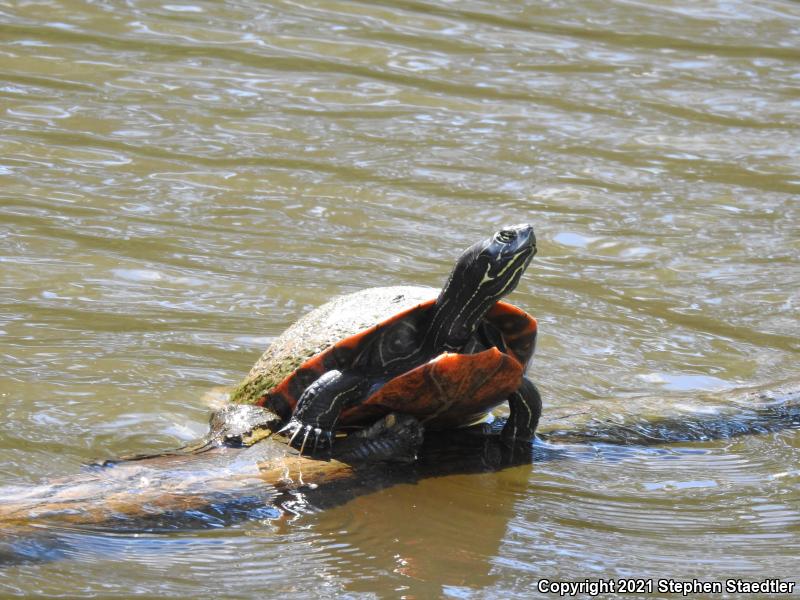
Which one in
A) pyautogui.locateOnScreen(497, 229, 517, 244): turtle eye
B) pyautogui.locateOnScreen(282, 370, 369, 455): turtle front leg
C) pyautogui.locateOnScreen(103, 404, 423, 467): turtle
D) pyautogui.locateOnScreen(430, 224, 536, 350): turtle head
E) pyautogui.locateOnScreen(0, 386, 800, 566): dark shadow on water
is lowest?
pyautogui.locateOnScreen(0, 386, 800, 566): dark shadow on water

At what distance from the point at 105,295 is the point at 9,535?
8.75 feet

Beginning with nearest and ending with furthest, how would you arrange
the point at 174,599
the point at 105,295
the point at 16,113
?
1. the point at 174,599
2. the point at 105,295
3. the point at 16,113

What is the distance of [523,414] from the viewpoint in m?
4.34

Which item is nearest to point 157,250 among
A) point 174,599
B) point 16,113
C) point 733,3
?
point 16,113

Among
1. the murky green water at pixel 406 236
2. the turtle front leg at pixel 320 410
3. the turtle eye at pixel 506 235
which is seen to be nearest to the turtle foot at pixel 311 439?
the turtle front leg at pixel 320 410

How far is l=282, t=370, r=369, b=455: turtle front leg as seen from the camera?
4062 millimetres

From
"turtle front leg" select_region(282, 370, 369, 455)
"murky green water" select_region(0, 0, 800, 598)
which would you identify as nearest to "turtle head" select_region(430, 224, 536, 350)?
"turtle front leg" select_region(282, 370, 369, 455)

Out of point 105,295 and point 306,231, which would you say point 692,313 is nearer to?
point 306,231

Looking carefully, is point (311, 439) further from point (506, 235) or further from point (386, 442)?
point (506, 235)

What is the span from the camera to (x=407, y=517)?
3838 millimetres

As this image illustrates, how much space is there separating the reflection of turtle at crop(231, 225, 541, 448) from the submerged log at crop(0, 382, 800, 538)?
5.3 inches

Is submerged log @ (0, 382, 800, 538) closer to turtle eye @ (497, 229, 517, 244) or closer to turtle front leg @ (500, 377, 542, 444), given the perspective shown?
turtle front leg @ (500, 377, 542, 444)

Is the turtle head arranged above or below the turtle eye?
below

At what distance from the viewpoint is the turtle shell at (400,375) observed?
3.97 metres
